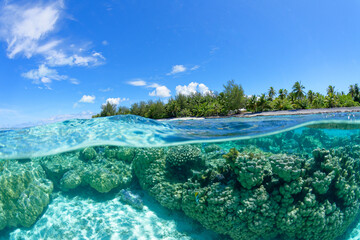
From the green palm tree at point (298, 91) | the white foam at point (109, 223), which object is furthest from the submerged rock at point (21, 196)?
the green palm tree at point (298, 91)

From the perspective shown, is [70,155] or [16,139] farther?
[70,155]

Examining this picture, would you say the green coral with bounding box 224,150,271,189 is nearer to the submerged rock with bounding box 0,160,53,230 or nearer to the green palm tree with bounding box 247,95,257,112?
the submerged rock with bounding box 0,160,53,230

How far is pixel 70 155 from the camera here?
28.3ft

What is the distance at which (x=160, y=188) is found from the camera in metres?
6.11

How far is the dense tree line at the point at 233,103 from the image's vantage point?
1254 inches

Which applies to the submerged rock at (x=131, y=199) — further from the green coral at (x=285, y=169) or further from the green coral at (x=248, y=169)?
the green coral at (x=285, y=169)

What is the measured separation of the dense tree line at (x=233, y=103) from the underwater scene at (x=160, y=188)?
2416 cm

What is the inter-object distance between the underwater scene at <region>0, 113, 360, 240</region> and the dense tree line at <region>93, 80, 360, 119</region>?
2416 cm

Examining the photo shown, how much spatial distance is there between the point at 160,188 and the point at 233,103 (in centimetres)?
2761

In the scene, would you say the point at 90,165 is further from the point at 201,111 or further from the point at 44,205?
the point at 201,111

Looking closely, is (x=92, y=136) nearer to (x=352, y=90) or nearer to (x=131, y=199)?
(x=131, y=199)

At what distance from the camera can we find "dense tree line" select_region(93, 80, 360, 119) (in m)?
31.9

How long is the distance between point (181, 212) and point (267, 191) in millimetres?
2862

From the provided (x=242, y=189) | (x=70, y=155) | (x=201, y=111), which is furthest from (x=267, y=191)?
(x=201, y=111)
